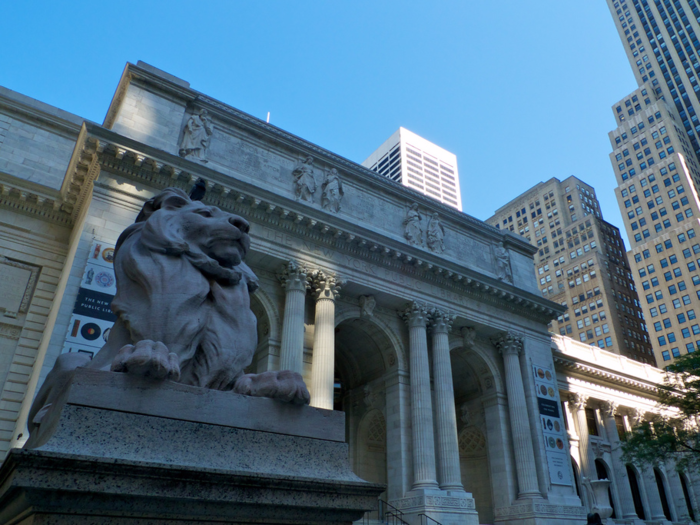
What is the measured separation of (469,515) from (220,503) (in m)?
22.1

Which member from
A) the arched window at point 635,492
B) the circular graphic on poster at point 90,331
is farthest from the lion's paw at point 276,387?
the arched window at point 635,492

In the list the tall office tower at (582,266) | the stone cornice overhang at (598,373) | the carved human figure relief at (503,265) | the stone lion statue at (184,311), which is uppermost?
the tall office tower at (582,266)

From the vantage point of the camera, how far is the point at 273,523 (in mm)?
4004

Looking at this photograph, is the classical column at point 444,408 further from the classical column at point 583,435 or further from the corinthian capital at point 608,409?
the corinthian capital at point 608,409

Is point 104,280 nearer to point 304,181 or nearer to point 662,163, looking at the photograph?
point 304,181

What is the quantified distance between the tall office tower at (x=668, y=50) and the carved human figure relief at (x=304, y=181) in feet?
320

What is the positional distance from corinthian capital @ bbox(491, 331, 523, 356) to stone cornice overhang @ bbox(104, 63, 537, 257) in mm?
6199

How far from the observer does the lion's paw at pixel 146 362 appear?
3953 mm

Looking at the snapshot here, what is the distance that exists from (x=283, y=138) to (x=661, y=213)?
8207 centimetres

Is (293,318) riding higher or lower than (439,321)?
lower

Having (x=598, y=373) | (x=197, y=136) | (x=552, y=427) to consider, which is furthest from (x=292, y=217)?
(x=598, y=373)

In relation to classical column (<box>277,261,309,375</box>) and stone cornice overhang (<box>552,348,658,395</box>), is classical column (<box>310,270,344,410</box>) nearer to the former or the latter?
classical column (<box>277,261,309,375</box>)

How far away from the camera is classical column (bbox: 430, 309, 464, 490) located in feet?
81.4

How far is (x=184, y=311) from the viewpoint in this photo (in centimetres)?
477
